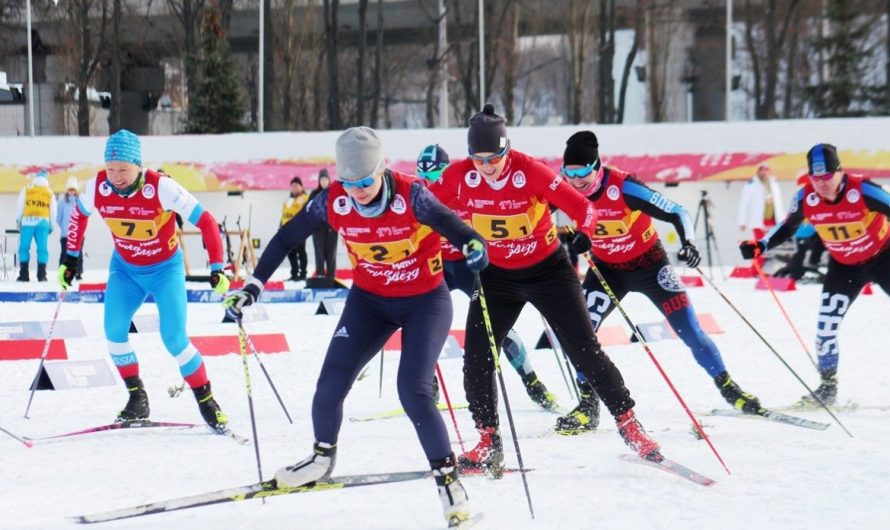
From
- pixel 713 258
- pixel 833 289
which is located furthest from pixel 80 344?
pixel 713 258

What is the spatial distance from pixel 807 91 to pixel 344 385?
20258 mm

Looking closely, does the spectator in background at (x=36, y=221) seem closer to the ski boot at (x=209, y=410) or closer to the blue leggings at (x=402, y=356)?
the ski boot at (x=209, y=410)

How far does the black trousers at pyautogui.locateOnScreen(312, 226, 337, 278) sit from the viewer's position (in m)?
15.2

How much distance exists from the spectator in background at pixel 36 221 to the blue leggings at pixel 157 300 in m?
10.3

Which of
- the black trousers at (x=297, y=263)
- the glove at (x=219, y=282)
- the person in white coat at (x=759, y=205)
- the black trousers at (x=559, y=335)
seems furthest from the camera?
the person in white coat at (x=759, y=205)

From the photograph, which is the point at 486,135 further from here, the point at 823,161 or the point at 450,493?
the point at 823,161

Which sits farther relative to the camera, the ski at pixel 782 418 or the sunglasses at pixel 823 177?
the sunglasses at pixel 823 177

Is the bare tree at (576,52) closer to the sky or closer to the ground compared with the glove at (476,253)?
closer to the sky

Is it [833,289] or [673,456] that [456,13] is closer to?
[833,289]

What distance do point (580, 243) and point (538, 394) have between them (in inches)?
91.7

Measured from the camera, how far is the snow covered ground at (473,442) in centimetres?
447

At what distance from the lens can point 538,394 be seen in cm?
710

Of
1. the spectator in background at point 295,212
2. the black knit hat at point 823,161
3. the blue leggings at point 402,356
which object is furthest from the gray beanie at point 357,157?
the spectator in background at point 295,212

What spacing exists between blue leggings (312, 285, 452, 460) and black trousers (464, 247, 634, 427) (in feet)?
2.60
